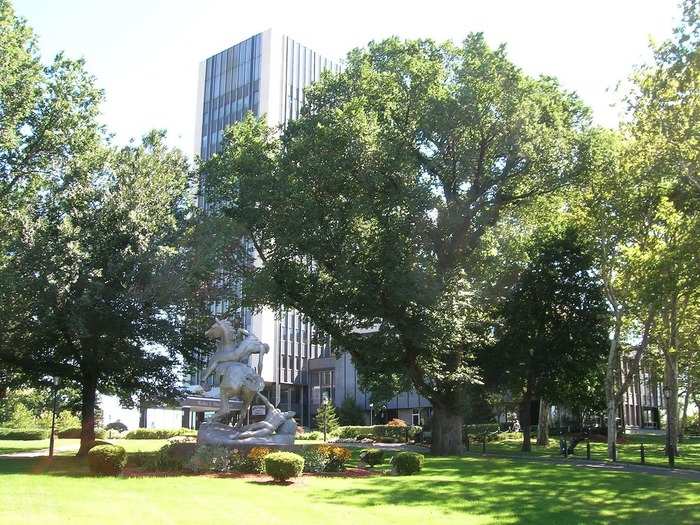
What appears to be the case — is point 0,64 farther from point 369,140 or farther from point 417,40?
point 417,40

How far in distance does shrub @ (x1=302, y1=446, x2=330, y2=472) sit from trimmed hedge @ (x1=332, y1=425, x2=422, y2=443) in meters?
29.2

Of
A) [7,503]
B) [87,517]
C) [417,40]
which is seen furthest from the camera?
[417,40]

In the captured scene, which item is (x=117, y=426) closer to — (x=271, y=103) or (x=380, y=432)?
(x=380, y=432)

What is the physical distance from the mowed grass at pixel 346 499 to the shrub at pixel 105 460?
1.85 feet

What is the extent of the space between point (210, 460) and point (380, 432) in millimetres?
33727


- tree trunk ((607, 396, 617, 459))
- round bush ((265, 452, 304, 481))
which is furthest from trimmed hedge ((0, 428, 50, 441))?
tree trunk ((607, 396, 617, 459))

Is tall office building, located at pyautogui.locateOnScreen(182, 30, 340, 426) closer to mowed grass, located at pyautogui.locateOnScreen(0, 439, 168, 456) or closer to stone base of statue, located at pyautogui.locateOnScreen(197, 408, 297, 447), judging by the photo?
mowed grass, located at pyautogui.locateOnScreen(0, 439, 168, 456)

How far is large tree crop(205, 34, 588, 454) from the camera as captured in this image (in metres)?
27.4

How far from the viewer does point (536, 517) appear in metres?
13.0

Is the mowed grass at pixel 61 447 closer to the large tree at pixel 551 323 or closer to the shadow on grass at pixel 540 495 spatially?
the shadow on grass at pixel 540 495

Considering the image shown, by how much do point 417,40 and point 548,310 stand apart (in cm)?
1721

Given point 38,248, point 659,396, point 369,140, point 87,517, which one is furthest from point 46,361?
A: point 659,396

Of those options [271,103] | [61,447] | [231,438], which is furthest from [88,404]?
[271,103]

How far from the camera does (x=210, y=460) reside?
1941 cm
